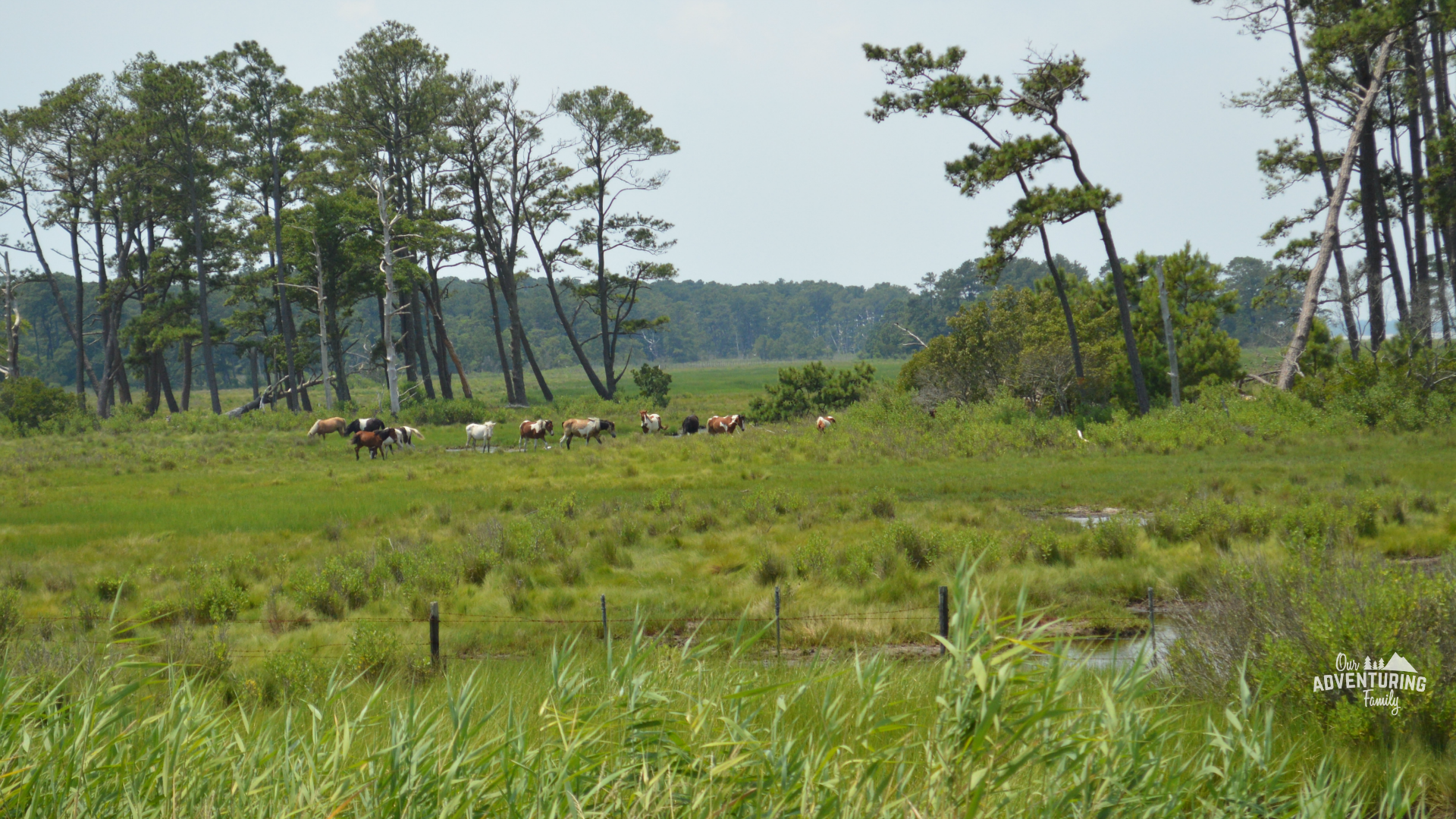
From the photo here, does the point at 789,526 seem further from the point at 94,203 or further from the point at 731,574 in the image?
the point at 94,203

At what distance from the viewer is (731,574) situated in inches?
501

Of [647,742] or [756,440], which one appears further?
[756,440]

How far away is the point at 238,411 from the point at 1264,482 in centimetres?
4764

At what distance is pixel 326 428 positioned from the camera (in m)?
34.7

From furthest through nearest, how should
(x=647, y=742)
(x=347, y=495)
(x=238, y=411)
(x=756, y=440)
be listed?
1. (x=238, y=411)
2. (x=756, y=440)
3. (x=347, y=495)
4. (x=647, y=742)

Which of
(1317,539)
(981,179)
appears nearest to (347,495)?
(1317,539)

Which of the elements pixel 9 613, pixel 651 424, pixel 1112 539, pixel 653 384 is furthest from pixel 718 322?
pixel 9 613

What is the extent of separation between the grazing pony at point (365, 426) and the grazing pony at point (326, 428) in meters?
0.31

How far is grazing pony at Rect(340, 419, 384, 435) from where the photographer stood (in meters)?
31.8

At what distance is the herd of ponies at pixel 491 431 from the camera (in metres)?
30.3

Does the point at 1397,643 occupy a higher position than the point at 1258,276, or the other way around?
the point at 1258,276

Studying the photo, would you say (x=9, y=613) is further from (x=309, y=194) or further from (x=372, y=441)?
(x=309, y=194)

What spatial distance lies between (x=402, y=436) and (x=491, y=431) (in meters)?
3.06

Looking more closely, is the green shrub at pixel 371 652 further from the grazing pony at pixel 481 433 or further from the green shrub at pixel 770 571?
the grazing pony at pixel 481 433
